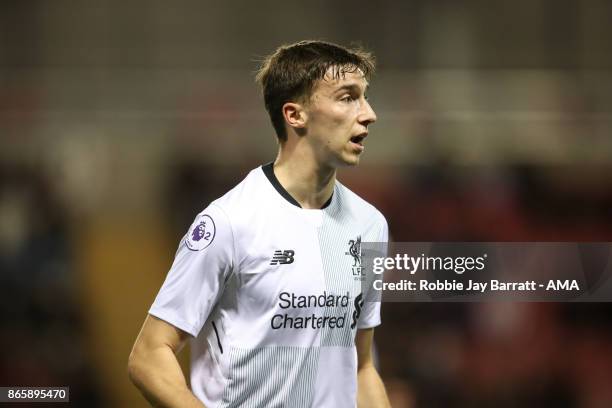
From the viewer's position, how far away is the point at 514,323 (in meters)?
5.37

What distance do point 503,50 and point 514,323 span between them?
6.80ft

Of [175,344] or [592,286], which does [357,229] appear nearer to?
[175,344]

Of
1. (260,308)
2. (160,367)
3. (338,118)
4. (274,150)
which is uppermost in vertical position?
(274,150)

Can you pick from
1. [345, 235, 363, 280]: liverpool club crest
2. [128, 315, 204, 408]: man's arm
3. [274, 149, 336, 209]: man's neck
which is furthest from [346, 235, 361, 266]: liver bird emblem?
[128, 315, 204, 408]: man's arm

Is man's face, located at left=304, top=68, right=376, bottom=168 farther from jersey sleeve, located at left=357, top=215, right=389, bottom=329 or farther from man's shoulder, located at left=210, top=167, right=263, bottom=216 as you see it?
jersey sleeve, located at left=357, top=215, right=389, bottom=329

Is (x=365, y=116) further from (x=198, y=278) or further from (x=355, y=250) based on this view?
(x=198, y=278)

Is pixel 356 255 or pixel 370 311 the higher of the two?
pixel 356 255

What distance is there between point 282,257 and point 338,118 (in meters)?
0.40

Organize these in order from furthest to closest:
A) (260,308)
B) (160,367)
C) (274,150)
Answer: (274,150) < (260,308) < (160,367)

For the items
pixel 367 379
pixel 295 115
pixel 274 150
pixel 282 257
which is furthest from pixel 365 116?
pixel 274 150

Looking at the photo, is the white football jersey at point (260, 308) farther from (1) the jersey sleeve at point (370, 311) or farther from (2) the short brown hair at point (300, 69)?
(2) the short brown hair at point (300, 69)

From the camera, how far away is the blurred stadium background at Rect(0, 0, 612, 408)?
5.39m

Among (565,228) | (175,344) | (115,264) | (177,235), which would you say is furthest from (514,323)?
(175,344)

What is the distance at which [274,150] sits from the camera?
5691mm
